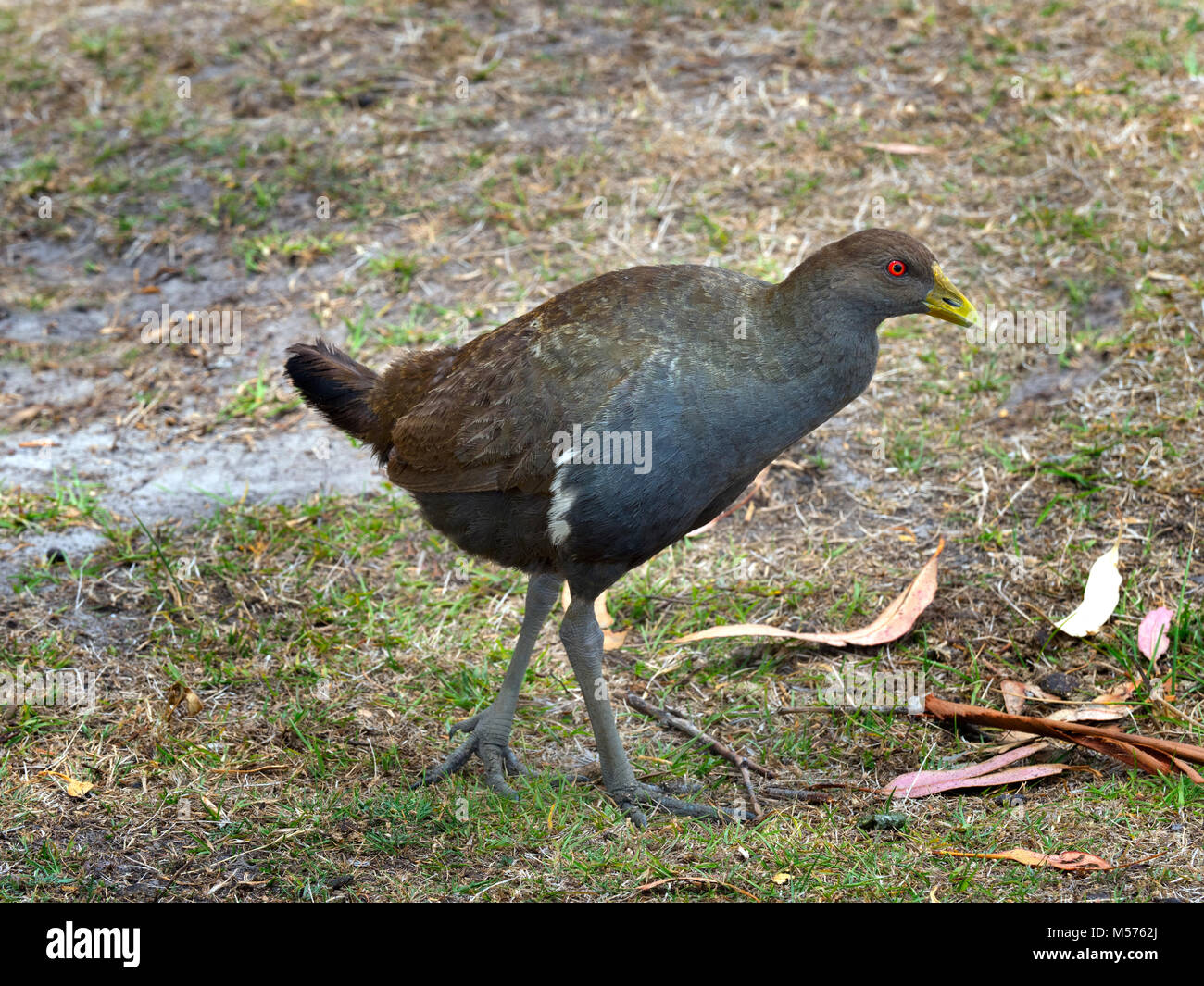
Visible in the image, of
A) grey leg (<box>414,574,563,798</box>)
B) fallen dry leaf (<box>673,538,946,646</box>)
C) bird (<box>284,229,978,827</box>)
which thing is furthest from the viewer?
fallen dry leaf (<box>673,538,946,646</box>)

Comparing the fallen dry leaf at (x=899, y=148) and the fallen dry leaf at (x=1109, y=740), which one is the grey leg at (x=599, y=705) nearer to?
the fallen dry leaf at (x=1109, y=740)

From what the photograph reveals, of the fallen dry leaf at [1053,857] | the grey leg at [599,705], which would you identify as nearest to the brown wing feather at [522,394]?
the grey leg at [599,705]

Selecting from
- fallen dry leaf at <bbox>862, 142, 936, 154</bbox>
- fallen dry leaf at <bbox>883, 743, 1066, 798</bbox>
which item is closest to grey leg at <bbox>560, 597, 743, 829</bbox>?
fallen dry leaf at <bbox>883, 743, 1066, 798</bbox>

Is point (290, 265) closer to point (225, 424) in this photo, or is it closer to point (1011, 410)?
point (225, 424)

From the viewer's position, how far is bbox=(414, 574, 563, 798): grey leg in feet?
16.0

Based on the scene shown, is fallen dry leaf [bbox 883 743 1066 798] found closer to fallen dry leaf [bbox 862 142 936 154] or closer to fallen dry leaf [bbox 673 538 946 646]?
fallen dry leaf [bbox 673 538 946 646]

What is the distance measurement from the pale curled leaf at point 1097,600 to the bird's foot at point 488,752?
94.4 inches

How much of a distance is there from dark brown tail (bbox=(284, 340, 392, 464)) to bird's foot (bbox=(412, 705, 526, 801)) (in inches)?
46.1

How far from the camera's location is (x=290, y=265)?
25.9ft

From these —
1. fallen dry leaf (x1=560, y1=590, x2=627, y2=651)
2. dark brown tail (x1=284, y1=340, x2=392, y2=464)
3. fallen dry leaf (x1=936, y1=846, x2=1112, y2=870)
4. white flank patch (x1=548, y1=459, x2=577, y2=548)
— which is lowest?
fallen dry leaf (x1=936, y1=846, x2=1112, y2=870)

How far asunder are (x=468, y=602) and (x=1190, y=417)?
3.64m

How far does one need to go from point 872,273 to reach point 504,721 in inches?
89.7

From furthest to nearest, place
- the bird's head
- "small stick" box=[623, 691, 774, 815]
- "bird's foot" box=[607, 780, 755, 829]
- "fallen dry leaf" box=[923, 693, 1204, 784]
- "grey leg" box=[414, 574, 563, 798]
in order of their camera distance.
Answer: "grey leg" box=[414, 574, 563, 798] < "small stick" box=[623, 691, 774, 815] < "bird's foot" box=[607, 780, 755, 829] < "fallen dry leaf" box=[923, 693, 1204, 784] < the bird's head
